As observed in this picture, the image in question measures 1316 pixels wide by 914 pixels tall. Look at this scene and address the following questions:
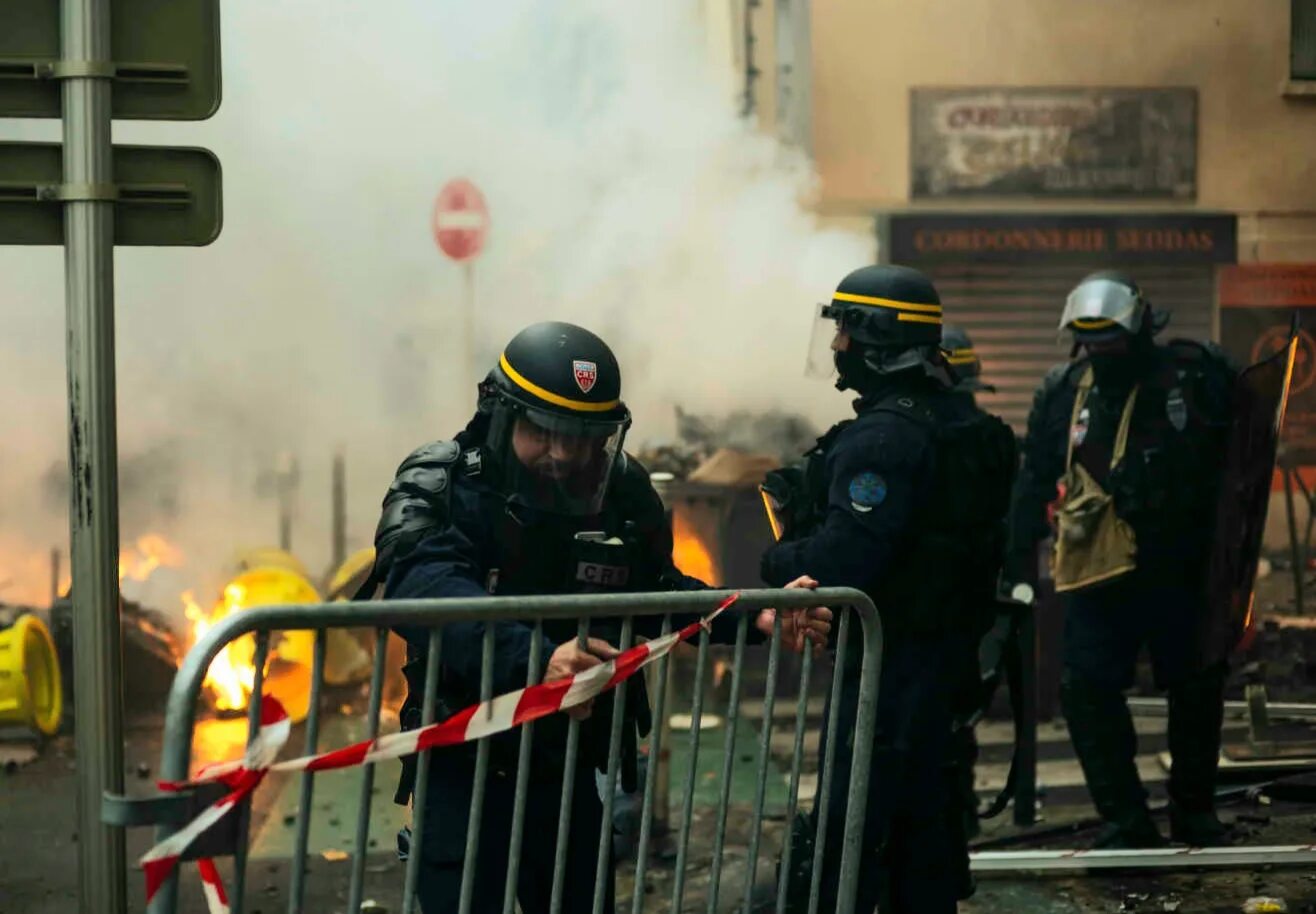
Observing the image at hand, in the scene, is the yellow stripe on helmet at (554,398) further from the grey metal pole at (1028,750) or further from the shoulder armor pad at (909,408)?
the grey metal pole at (1028,750)

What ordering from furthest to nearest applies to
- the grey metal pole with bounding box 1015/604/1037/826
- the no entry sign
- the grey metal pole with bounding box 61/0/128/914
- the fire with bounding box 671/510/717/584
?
the no entry sign → the fire with bounding box 671/510/717/584 → the grey metal pole with bounding box 1015/604/1037/826 → the grey metal pole with bounding box 61/0/128/914

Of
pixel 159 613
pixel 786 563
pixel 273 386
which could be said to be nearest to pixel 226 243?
pixel 273 386

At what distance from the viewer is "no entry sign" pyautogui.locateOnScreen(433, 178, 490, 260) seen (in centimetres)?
1123

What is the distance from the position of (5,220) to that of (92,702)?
0.86m

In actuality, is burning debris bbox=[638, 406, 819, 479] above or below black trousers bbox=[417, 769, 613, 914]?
above

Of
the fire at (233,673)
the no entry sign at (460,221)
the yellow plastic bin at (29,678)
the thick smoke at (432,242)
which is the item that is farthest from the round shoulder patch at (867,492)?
the no entry sign at (460,221)

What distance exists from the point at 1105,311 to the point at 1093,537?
744mm

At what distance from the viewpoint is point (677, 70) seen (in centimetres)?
1178

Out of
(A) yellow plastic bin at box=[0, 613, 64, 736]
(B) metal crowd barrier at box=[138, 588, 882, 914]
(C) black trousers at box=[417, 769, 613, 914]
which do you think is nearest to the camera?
(B) metal crowd barrier at box=[138, 588, 882, 914]

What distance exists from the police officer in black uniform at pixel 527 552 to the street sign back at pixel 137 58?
0.78 m

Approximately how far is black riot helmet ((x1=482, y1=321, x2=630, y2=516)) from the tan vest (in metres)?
2.80

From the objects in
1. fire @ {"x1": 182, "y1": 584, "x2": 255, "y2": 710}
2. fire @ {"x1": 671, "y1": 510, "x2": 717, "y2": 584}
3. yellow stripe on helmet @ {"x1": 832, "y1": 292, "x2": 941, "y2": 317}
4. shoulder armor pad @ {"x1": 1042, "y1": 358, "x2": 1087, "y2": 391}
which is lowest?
fire @ {"x1": 182, "y1": 584, "x2": 255, "y2": 710}

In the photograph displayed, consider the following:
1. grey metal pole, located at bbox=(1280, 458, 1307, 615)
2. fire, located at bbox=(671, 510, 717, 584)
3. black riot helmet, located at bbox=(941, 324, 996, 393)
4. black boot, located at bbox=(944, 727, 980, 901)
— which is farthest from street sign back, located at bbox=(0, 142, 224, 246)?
grey metal pole, located at bbox=(1280, 458, 1307, 615)

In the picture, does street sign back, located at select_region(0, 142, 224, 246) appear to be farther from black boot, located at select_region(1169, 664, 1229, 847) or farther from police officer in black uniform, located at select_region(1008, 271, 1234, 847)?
black boot, located at select_region(1169, 664, 1229, 847)
